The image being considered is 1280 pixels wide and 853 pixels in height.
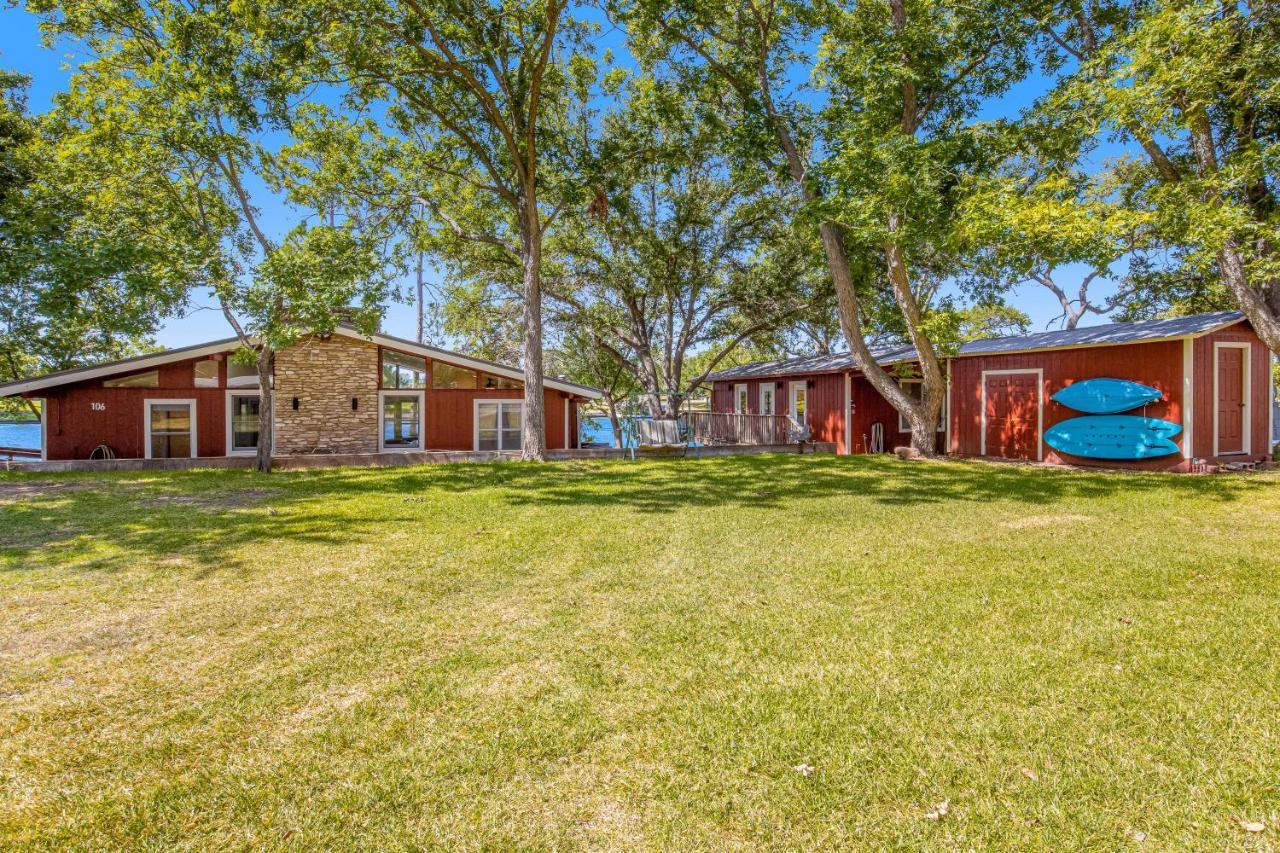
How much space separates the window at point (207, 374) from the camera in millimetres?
15688

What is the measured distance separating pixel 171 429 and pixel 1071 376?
2080 centimetres

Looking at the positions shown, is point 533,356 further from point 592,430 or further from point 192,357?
point 592,430

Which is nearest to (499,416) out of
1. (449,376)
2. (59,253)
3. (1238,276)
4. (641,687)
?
(449,376)

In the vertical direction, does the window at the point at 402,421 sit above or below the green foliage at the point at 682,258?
below

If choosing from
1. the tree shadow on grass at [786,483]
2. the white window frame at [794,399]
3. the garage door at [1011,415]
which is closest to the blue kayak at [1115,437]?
the garage door at [1011,415]

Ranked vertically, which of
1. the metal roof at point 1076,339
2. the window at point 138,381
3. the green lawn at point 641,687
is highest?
the metal roof at point 1076,339

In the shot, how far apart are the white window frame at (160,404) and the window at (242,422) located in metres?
0.73

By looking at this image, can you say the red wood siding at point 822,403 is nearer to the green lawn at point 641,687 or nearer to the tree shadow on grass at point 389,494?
the tree shadow on grass at point 389,494

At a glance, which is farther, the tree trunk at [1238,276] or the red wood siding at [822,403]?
the red wood siding at [822,403]

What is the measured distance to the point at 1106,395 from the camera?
1259 centimetres

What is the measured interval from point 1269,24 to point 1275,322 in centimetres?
483

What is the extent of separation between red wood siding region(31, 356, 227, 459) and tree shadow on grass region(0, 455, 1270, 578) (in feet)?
12.3

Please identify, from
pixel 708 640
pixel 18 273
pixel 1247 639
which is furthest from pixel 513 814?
pixel 18 273

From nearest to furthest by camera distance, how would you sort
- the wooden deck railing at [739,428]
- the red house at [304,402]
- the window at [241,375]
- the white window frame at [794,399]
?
the red house at [304,402]
the window at [241,375]
the wooden deck railing at [739,428]
the white window frame at [794,399]
